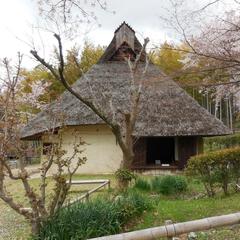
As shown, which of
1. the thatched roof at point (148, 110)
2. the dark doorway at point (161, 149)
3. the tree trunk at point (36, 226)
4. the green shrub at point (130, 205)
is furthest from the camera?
the dark doorway at point (161, 149)

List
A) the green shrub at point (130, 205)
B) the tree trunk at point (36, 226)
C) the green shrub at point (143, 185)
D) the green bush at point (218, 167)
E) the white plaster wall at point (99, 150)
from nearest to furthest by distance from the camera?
the tree trunk at point (36, 226)
the green shrub at point (130, 205)
the green bush at point (218, 167)
the green shrub at point (143, 185)
the white plaster wall at point (99, 150)

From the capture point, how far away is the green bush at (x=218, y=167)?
9703 mm

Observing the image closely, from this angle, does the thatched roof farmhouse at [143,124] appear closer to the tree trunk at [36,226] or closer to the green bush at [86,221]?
the green bush at [86,221]

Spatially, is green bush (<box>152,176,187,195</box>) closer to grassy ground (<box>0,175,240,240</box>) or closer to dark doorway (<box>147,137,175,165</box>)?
grassy ground (<box>0,175,240,240</box>)

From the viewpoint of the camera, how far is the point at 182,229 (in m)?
4.30

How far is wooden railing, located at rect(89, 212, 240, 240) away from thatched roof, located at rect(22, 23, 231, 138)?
12885 mm

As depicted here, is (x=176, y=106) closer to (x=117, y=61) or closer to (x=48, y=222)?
(x=117, y=61)

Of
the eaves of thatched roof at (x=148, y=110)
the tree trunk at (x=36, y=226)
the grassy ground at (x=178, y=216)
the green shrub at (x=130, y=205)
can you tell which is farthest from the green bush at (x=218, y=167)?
the eaves of thatched roof at (x=148, y=110)

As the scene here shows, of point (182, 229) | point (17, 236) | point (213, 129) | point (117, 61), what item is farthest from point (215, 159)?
point (117, 61)

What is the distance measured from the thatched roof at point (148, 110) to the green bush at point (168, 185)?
20.3 ft

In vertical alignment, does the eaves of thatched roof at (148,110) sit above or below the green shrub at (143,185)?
above

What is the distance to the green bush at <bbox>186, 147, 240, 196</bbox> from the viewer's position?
9.70 meters

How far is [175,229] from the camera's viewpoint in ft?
14.1

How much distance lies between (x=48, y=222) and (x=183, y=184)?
597cm
